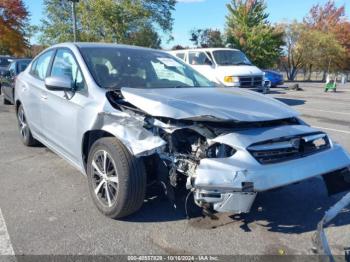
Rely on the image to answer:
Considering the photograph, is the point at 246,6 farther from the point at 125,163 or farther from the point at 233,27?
the point at 125,163

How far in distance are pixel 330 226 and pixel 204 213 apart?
1.15m

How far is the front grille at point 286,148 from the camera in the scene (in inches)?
121

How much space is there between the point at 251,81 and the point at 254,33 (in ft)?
85.3

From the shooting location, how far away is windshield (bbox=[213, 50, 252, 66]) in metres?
13.5

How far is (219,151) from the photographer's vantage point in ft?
10.2

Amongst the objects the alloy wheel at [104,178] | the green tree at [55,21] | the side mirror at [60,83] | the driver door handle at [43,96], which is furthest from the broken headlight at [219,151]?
the green tree at [55,21]

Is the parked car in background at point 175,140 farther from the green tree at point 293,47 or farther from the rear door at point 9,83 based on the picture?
the green tree at point 293,47

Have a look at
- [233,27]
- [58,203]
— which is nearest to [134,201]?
[58,203]

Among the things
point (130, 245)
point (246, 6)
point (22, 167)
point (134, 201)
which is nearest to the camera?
point (130, 245)

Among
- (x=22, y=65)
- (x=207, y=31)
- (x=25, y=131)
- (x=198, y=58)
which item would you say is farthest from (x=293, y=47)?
(x=25, y=131)

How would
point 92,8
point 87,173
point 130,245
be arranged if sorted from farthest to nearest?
point 92,8, point 87,173, point 130,245

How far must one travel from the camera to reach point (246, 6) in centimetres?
3912

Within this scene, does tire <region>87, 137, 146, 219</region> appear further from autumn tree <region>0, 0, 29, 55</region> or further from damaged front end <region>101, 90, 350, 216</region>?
autumn tree <region>0, 0, 29, 55</region>

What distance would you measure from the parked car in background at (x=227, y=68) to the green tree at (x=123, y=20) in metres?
13.3
